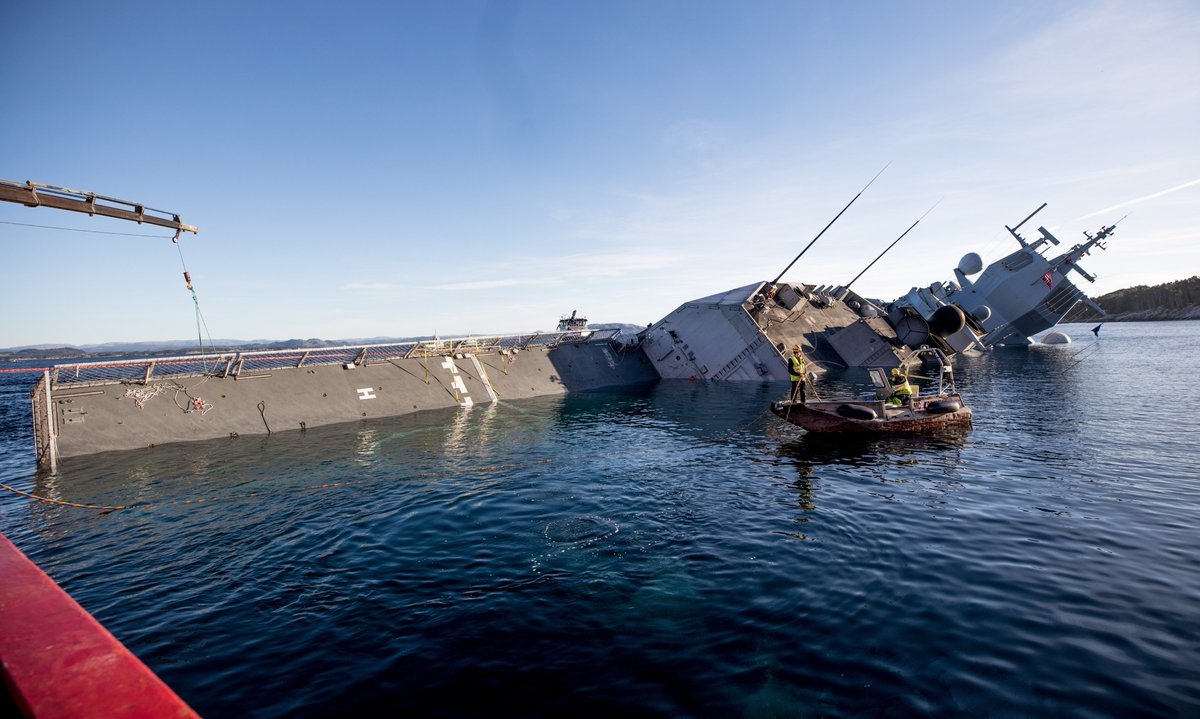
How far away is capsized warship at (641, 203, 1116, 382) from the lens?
3838cm

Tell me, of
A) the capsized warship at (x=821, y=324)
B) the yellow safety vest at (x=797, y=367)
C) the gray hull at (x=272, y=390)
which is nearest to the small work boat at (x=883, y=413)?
the yellow safety vest at (x=797, y=367)

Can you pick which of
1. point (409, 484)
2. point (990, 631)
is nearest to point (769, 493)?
point (990, 631)

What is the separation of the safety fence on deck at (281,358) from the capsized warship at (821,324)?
7.28 meters

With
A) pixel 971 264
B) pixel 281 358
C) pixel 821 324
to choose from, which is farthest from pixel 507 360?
pixel 971 264

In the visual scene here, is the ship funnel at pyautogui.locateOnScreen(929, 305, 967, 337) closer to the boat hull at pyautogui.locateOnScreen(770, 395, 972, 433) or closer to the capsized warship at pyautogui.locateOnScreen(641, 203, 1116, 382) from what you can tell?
the capsized warship at pyautogui.locateOnScreen(641, 203, 1116, 382)

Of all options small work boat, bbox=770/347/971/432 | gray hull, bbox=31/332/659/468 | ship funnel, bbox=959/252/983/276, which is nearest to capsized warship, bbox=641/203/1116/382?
ship funnel, bbox=959/252/983/276

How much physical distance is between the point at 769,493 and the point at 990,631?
6.46 metres

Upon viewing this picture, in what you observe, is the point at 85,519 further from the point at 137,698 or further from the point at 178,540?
the point at 137,698

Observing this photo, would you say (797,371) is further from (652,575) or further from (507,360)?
(507,360)

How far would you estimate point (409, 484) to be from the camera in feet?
50.0

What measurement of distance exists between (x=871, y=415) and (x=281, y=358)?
28084 mm

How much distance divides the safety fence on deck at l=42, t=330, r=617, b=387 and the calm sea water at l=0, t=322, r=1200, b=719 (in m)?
3.79

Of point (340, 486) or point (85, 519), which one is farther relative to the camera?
point (340, 486)

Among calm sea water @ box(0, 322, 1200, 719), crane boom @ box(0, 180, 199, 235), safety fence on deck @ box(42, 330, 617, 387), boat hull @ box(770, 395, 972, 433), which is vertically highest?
crane boom @ box(0, 180, 199, 235)
